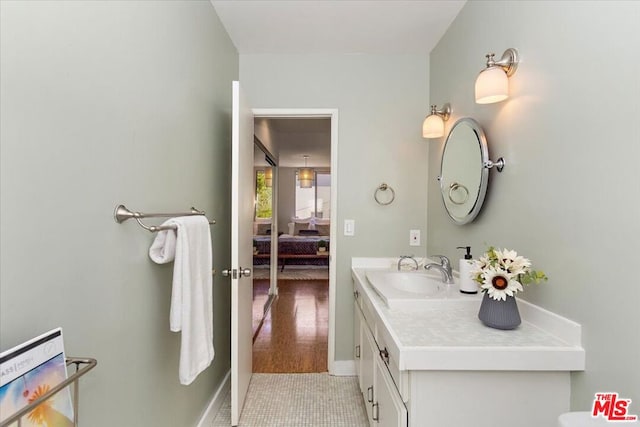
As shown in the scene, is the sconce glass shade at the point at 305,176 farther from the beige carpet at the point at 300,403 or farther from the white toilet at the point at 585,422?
the white toilet at the point at 585,422

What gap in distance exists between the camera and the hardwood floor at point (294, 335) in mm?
2633

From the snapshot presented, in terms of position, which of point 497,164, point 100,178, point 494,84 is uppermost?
point 494,84

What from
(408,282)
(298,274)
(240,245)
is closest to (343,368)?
(408,282)

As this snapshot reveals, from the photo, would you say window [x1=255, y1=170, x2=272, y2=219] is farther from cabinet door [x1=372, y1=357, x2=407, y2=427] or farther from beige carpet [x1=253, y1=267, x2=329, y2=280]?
cabinet door [x1=372, y1=357, x2=407, y2=427]

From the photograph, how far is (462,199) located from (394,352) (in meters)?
1.05

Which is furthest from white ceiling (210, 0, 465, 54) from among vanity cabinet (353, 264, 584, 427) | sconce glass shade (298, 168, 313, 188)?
sconce glass shade (298, 168, 313, 188)

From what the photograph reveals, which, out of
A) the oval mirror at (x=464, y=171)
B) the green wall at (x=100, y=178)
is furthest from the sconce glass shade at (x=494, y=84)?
the green wall at (x=100, y=178)

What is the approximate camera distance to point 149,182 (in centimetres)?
122

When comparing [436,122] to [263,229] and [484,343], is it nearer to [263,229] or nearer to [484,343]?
[484,343]

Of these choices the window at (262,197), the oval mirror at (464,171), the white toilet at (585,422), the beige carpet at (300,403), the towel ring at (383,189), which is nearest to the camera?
the white toilet at (585,422)

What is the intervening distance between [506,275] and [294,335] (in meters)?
2.53

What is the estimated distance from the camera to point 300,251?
22.5 ft

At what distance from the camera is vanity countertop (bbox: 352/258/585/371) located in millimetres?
1031

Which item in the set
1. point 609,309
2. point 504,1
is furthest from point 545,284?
point 504,1
